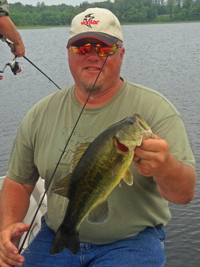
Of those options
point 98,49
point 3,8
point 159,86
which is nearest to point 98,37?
point 98,49

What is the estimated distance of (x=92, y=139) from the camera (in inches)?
98.7

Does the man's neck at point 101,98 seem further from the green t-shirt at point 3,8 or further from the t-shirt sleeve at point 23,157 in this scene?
the green t-shirt at point 3,8

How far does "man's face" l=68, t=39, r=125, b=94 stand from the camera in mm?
2574

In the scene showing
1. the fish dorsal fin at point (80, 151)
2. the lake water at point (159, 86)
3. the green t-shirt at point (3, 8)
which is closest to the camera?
the fish dorsal fin at point (80, 151)

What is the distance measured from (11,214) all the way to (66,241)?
0.75m

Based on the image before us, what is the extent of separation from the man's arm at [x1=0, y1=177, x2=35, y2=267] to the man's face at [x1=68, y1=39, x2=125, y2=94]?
1016 millimetres

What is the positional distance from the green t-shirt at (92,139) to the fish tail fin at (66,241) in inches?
10.8

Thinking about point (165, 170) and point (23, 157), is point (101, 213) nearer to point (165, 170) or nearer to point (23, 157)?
point (165, 170)

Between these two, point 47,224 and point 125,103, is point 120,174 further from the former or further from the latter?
point 47,224

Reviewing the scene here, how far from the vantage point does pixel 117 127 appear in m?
1.85

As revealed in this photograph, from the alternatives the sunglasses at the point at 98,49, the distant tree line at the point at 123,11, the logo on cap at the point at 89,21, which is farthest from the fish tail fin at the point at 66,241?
Result: the distant tree line at the point at 123,11

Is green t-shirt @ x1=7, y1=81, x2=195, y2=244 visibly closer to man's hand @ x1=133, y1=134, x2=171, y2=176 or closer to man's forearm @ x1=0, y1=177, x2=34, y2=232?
man's forearm @ x1=0, y1=177, x2=34, y2=232

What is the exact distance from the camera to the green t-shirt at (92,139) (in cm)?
238

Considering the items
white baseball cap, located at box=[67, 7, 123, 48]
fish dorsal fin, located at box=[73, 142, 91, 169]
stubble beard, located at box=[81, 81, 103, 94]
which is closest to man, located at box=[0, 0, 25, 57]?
white baseball cap, located at box=[67, 7, 123, 48]
